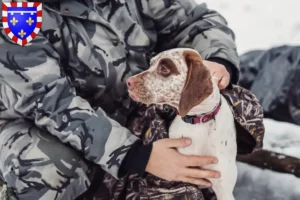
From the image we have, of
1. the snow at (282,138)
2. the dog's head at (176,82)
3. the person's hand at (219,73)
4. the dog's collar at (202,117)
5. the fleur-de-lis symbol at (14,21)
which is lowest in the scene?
the snow at (282,138)

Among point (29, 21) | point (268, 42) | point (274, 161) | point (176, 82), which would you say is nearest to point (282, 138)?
point (274, 161)

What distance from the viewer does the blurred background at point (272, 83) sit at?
7.01 feet

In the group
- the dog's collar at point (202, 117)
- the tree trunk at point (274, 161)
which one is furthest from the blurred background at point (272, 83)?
the dog's collar at point (202, 117)

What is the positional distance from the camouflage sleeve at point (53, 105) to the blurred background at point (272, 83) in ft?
2.30

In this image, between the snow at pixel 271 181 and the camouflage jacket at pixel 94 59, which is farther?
the snow at pixel 271 181

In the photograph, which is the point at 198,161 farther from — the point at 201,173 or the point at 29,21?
the point at 29,21

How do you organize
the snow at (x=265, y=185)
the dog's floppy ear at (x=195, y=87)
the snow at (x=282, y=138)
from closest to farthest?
the dog's floppy ear at (x=195, y=87) → the snow at (x=265, y=185) → the snow at (x=282, y=138)

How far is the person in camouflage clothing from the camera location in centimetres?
154

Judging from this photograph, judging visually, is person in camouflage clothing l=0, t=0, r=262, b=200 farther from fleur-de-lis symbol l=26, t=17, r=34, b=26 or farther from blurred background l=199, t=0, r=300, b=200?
blurred background l=199, t=0, r=300, b=200

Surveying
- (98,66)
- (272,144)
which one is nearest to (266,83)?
(272,144)

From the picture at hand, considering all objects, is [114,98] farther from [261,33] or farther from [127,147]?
[261,33]

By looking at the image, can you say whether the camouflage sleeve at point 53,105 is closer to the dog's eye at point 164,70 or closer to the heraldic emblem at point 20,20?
the heraldic emblem at point 20,20

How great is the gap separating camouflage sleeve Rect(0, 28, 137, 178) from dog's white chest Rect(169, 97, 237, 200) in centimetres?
15

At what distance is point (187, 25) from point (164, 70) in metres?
0.49
